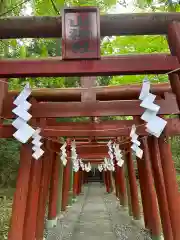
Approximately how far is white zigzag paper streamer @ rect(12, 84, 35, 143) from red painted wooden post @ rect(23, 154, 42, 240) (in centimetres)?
288

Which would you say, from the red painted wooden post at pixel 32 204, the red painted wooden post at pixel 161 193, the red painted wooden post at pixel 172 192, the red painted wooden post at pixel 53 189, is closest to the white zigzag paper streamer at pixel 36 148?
the red painted wooden post at pixel 32 204

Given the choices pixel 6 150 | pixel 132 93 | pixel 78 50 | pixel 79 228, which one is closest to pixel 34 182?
pixel 132 93

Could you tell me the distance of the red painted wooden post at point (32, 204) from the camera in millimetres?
6559

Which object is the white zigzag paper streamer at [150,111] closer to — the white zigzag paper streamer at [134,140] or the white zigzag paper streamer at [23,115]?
the white zigzag paper streamer at [23,115]

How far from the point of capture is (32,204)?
6844 millimetres

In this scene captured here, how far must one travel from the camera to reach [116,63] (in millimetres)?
3125

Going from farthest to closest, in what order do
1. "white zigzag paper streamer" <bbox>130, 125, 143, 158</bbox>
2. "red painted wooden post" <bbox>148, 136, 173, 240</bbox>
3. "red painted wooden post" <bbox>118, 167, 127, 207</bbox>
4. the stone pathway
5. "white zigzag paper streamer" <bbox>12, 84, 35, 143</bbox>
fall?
"red painted wooden post" <bbox>118, 167, 127, 207</bbox> → the stone pathway → "red painted wooden post" <bbox>148, 136, 173, 240</bbox> → "white zigzag paper streamer" <bbox>130, 125, 143, 158</bbox> → "white zigzag paper streamer" <bbox>12, 84, 35, 143</bbox>

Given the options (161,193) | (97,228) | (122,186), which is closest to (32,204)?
(161,193)

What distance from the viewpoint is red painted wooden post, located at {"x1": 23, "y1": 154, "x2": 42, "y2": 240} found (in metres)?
6.56

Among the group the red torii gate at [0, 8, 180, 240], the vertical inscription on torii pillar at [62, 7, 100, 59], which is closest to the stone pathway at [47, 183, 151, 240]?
the red torii gate at [0, 8, 180, 240]

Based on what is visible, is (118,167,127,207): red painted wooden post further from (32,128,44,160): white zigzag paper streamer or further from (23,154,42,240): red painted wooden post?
(32,128,44,160): white zigzag paper streamer

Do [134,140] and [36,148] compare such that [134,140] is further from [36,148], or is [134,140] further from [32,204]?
[32,204]

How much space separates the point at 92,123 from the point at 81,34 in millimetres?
4934

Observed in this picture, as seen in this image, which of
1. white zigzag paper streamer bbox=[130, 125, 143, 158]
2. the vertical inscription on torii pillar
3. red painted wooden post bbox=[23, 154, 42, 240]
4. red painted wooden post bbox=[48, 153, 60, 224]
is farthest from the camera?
red painted wooden post bbox=[48, 153, 60, 224]
